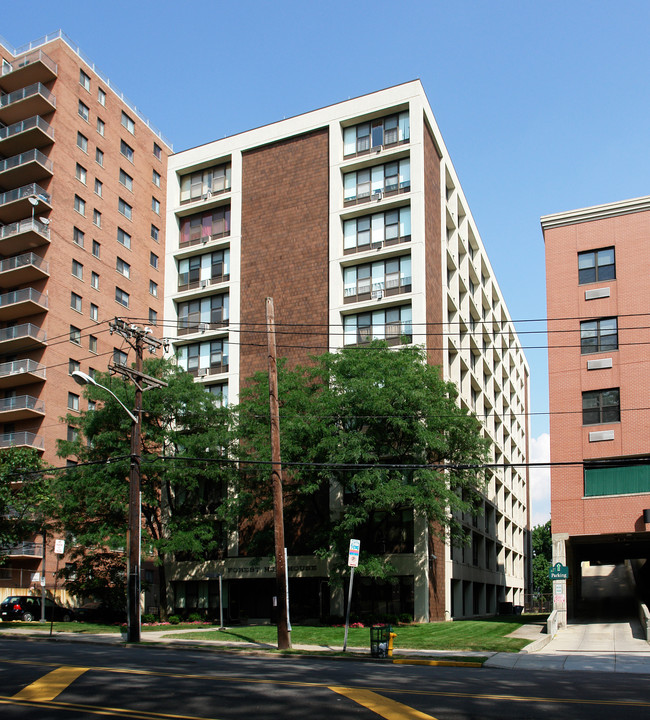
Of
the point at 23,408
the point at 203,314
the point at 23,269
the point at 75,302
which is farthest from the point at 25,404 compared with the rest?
the point at 203,314

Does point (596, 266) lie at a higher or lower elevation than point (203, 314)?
lower

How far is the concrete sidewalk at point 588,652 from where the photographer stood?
20.0 m

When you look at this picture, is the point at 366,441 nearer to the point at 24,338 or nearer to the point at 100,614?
the point at 100,614

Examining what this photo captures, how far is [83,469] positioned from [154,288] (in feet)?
103

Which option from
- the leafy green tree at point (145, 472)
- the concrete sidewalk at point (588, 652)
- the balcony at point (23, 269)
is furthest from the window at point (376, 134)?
the concrete sidewalk at point (588, 652)

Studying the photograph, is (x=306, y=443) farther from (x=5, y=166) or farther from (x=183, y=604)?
(x=5, y=166)

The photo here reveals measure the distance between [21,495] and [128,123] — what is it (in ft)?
126

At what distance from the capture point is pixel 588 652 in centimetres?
2414

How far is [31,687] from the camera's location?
12867 mm

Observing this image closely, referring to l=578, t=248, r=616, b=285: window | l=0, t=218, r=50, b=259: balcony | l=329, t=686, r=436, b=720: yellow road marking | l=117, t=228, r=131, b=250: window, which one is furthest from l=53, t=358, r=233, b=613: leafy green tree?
l=329, t=686, r=436, b=720: yellow road marking

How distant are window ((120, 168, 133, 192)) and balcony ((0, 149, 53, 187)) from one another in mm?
7935

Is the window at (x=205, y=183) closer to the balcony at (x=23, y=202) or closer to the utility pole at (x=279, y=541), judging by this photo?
the balcony at (x=23, y=202)

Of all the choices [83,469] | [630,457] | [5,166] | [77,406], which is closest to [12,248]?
[5,166]

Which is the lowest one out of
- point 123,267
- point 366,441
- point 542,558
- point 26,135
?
point 542,558
